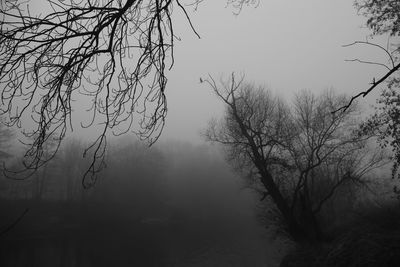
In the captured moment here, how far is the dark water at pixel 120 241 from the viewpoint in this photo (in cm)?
2392

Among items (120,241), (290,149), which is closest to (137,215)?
(120,241)

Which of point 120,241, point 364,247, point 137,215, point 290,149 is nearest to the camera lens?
point 364,247

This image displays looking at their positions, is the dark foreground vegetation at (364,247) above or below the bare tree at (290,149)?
below

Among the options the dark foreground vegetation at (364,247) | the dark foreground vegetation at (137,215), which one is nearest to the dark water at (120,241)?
the dark foreground vegetation at (137,215)

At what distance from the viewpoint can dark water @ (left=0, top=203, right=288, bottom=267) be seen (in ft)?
78.5

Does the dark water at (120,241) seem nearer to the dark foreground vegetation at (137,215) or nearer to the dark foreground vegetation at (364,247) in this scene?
the dark foreground vegetation at (137,215)

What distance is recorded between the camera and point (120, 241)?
33.5 metres

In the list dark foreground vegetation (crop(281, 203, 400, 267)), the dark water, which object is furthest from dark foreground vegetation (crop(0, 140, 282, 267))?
dark foreground vegetation (crop(281, 203, 400, 267))

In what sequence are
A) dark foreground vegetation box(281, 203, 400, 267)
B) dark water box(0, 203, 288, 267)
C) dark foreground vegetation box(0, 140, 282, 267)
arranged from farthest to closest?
dark foreground vegetation box(0, 140, 282, 267) < dark water box(0, 203, 288, 267) < dark foreground vegetation box(281, 203, 400, 267)

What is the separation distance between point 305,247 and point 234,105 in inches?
310

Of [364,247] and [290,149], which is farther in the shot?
[290,149]

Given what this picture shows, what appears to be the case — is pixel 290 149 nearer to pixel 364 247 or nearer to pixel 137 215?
pixel 364 247

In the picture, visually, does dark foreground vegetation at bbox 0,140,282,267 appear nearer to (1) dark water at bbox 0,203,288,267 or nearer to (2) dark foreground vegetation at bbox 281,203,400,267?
(1) dark water at bbox 0,203,288,267

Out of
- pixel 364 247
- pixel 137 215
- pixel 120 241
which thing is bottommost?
pixel 364 247
